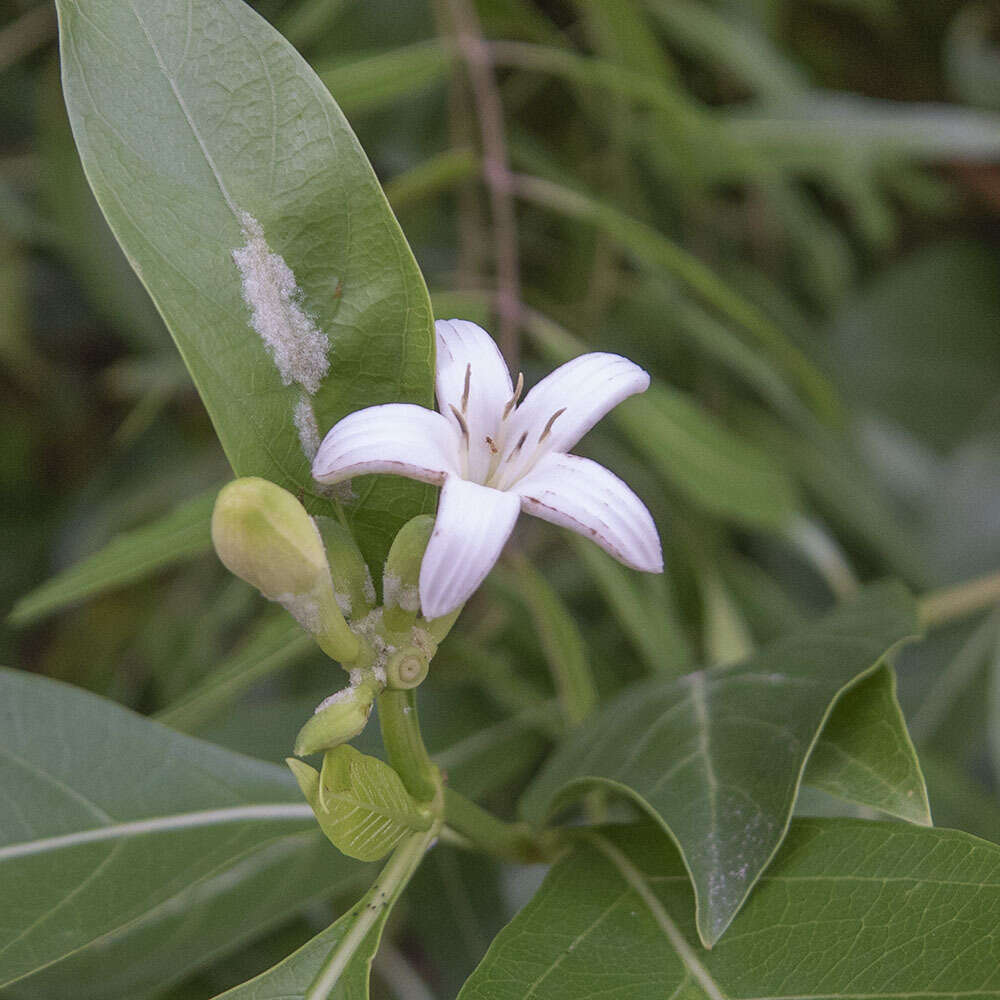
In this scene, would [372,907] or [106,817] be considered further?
[106,817]

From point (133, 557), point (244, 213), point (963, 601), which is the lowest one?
point (963, 601)

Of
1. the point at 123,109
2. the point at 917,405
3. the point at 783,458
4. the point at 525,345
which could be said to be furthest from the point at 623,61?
the point at 123,109

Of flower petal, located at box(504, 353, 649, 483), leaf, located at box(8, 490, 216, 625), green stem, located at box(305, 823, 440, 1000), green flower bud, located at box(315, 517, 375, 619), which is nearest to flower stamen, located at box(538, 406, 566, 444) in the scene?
flower petal, located at box(504, 353, 649, 483)

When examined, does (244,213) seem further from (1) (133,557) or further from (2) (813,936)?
(2) (813,936)

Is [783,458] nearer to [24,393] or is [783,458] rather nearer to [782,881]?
[782,881]

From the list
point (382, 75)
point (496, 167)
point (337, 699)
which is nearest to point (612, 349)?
point (496, 167)

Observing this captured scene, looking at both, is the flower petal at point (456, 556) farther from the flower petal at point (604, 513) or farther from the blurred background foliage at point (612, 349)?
the blurred background foliage at point (612, 349)
